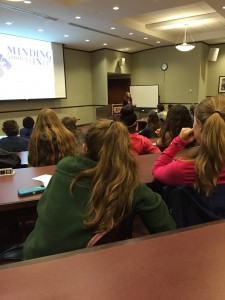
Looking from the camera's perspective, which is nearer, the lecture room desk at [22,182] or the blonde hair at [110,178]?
the blonde hair at [110,178]

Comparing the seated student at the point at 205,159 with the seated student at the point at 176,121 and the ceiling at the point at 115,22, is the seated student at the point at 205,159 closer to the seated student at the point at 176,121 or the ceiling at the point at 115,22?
the seated student at the point at 176,121

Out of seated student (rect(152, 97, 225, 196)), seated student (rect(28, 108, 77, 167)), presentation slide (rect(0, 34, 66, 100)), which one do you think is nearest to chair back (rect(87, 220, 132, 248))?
seated student (rect(152, 97, 225, 196))

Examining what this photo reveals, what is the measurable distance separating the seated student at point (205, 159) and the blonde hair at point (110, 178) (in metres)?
0.33

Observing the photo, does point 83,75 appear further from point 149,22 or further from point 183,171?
point 183,171

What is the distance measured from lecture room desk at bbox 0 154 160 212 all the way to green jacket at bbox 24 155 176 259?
296 millimetres

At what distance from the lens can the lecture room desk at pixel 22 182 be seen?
133cm

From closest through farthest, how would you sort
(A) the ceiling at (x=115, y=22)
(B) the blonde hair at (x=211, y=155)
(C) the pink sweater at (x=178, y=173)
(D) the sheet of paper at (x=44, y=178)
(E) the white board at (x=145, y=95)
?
1. (B) the blonde hair at (x=211, y=155)
2. (C) the pink sweater at (x=178, y=173)
3. (D) the sheet of paper at (x=44, y=178)
4. (A) the ceiling at (x=115, y=22)
5. (E) the white board at (x=145, y=95)

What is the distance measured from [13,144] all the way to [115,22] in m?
4.63

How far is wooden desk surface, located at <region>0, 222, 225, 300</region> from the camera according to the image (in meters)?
0.64

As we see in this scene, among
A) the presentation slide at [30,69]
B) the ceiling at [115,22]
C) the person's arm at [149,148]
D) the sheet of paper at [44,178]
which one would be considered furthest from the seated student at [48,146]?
the presentation slide at [30,69]

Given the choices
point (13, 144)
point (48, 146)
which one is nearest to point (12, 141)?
point (13, 144)

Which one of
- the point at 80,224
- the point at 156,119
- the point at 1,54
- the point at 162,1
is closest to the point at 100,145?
the point at 80,224

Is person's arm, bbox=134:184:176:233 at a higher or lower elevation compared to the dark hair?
lower

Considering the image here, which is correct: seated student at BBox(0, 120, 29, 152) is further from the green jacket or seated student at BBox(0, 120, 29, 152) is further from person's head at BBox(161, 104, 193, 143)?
the green jacket
